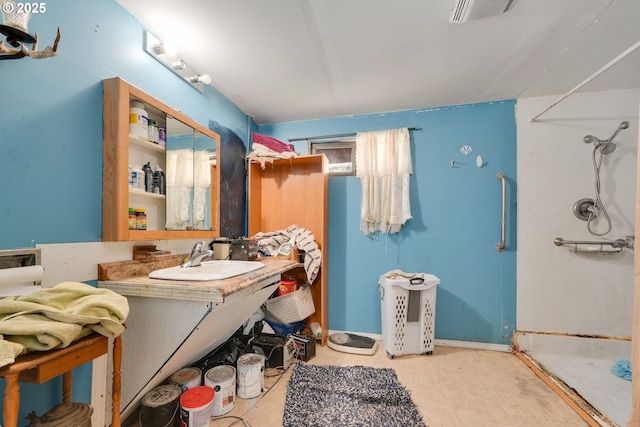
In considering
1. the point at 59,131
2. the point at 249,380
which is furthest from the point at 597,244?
the point at 59,131

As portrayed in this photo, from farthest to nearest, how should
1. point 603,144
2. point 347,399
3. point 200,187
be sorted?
point 603,144
point 200,187
point 347,399

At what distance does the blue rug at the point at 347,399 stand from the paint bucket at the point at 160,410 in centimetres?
57

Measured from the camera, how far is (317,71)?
196 cm

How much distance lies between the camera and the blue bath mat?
1.90 meters

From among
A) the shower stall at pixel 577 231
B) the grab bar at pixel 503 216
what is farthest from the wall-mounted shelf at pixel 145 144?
the shower stall at pixel 577 231

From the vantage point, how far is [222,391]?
4.94 feet

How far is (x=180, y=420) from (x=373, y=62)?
2.44 m

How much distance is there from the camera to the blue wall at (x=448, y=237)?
2.39 m

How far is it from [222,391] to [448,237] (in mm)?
2169

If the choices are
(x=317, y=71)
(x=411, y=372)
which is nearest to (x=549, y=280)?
(x=411, y=372)

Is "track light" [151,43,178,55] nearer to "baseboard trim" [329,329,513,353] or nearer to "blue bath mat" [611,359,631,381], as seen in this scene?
"baseboard trim" [329,329,513,353]

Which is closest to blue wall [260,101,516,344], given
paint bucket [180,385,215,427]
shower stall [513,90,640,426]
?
shower stall [513,90,640,426]

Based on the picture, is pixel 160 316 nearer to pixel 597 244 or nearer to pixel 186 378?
pixel 186 378

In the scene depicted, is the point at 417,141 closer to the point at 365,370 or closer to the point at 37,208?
the point at 365,370
